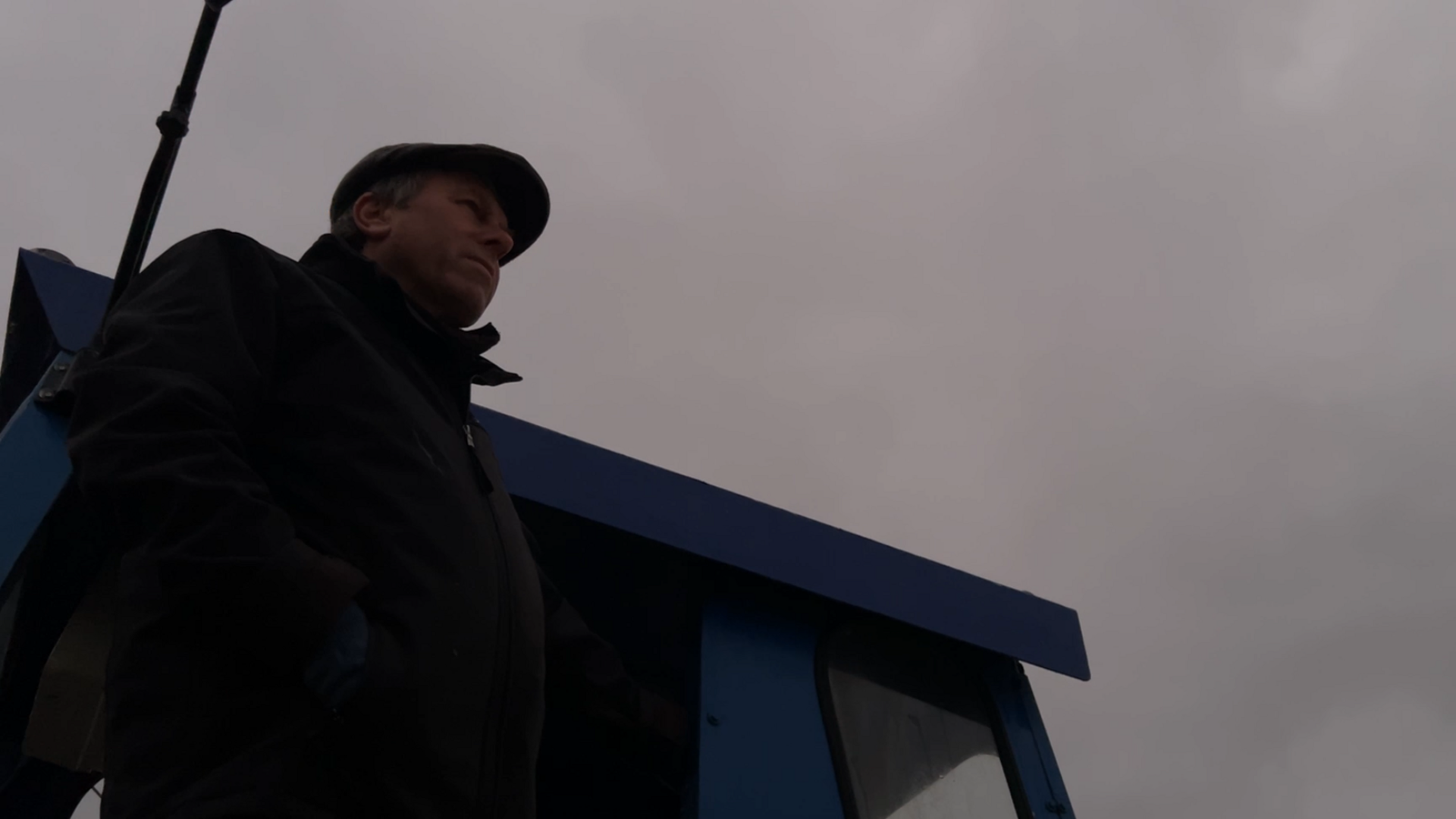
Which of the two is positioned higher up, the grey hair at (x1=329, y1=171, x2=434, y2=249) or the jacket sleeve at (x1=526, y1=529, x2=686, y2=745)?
the grey hair at (x1=329, y1=171, x2=434, y2=249)

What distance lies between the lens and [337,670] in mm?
1244

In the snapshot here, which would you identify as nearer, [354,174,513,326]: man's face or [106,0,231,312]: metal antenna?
[106,0,231,312]: metal antenna

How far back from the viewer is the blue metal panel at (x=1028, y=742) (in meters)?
2.70

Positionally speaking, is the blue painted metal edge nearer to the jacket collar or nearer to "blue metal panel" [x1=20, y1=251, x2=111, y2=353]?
the jacket collar

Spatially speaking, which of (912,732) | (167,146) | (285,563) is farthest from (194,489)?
(912,732)

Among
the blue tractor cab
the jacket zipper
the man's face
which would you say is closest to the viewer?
the jacket zipper

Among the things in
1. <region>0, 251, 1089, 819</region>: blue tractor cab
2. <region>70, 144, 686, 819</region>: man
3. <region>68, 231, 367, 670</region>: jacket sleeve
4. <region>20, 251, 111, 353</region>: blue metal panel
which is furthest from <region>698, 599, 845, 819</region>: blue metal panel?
<region>20, 251, 111, 353</region>: blue metal panel

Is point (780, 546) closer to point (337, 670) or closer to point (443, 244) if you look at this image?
point (443, 244)

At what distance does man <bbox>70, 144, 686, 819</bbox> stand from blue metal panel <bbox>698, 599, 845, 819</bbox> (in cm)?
77

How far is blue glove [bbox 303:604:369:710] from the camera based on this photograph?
124 centimetres

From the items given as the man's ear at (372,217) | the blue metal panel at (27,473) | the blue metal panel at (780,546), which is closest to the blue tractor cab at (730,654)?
the blue metal panel at (780,546)

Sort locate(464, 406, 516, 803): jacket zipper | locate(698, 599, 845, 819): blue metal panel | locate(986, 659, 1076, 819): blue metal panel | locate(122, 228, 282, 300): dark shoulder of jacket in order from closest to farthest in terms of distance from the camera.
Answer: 1. locate(464, 406, 516, 803): jacket zipper
2. locate(122, 228, 282, 300): dark shoulder of jacket
3. locate(698, 599, 845, 819): blue metal panel
4. locate(986, 659, 1076, 819): blue metal panel

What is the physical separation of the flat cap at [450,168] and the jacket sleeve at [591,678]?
2.26 ft

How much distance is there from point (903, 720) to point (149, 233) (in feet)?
6.13
